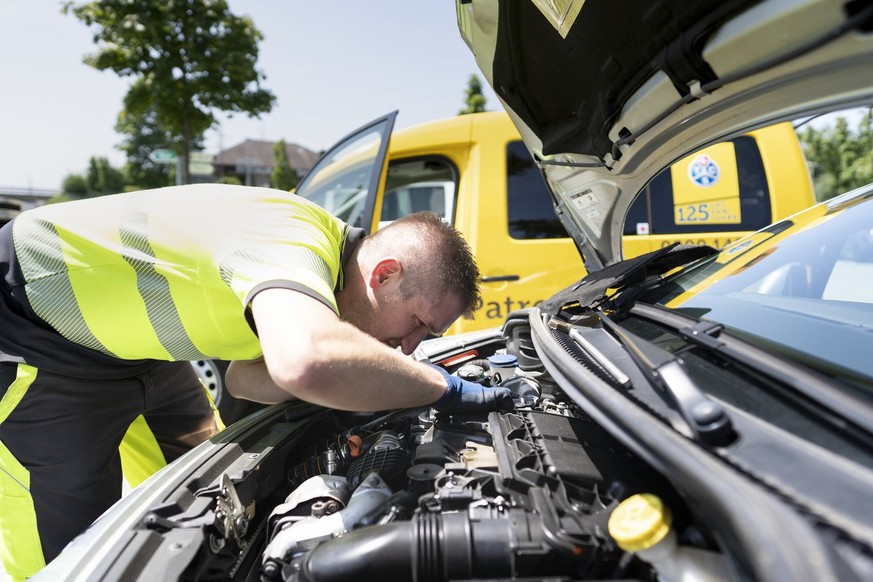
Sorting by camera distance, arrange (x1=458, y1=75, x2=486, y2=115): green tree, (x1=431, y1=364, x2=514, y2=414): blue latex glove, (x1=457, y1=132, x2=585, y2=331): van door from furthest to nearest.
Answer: (x1=458, y1=75, x2=486, y2=115): green tree < (x1=457, y1=132, x2=585, y2=331): van door < (x1=431, y1=364, x2=514, y2=414): blue latex glove

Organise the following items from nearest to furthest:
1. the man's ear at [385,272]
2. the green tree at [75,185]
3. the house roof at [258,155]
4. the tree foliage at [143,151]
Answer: the man's ear at [385,272], the tree foliage at [143,151], the green tree at [75,185], the house roof at [258,155]

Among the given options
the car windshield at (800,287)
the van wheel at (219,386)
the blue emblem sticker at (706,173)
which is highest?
the blue emblem sticker at (706,173)

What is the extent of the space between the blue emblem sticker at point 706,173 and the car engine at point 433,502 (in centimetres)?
247

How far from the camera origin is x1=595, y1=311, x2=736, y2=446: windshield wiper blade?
32.0 inches

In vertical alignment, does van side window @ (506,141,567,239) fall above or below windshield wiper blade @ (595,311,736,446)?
above

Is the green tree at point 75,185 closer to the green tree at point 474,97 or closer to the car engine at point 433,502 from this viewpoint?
the green tree at point 474,97

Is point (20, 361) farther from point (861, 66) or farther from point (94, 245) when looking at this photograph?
point (861, 66)

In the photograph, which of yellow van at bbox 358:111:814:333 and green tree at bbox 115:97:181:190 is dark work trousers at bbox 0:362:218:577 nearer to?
yellow van at bbox 358:111:814:333

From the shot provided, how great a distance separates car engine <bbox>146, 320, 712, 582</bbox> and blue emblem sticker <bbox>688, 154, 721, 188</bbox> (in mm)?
2474

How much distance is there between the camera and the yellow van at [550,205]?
347 cm

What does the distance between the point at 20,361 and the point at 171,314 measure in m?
0.48

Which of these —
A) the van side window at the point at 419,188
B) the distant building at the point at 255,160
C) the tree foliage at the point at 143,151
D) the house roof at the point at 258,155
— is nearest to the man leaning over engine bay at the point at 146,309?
the van side window at the point at 419,188

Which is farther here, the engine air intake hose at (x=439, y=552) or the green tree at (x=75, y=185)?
the green tree at (x=75, y=185)

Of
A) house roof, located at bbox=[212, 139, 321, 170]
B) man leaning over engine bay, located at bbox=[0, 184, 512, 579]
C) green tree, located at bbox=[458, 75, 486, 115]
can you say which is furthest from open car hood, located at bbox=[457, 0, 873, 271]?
house roof, located at bbox=[212, 139, 321, 170]
